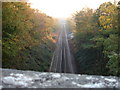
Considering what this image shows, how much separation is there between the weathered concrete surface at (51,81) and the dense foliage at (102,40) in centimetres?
766

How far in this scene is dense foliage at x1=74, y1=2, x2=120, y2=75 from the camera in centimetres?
1333

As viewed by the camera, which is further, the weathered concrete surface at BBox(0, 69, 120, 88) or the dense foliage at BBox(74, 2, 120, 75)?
the dense foliage at BBox(74, 2, 120, 75)

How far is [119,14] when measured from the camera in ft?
51.5

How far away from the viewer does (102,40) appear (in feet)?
57.3

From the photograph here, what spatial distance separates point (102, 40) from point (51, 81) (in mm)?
15946

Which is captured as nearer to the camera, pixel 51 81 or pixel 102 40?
pixel 51 81

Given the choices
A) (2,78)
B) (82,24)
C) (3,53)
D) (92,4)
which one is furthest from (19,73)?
(92,4)

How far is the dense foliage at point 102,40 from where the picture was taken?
13328 millimetres

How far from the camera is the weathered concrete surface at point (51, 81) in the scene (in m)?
1.85

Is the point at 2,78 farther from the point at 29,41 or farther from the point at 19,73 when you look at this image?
the point at 29,41

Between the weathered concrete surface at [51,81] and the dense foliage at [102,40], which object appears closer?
the weathered concrete surface at [51,81]

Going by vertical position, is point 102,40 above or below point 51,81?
above

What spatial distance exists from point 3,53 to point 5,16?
2.38 meters

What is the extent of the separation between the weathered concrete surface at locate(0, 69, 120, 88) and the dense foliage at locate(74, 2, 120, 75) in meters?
7.66
